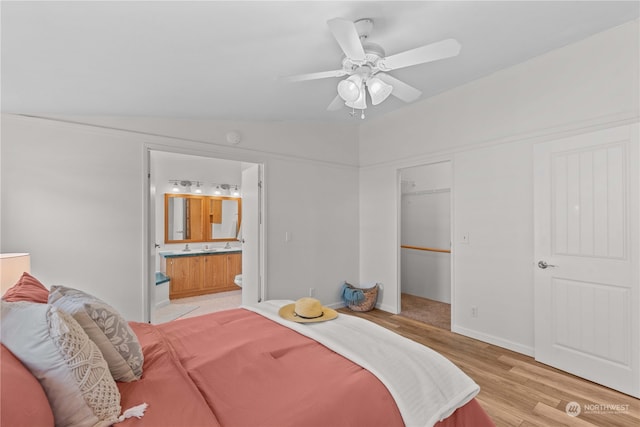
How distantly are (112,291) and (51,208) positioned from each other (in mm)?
880

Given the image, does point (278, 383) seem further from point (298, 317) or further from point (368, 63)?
point (368, 63)

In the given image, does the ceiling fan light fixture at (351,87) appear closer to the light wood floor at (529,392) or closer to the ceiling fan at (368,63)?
the ceiling fan at (368,63)

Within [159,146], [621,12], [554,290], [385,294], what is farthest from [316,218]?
[621,12]

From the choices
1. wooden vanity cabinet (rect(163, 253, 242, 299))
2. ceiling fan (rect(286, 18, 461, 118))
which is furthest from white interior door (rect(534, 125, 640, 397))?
wooden vanity cabinet (rect(163, 253, 242, 299))

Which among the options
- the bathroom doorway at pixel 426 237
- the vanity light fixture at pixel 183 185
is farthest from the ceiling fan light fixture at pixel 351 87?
the vanity light fixture at pixel 183 185

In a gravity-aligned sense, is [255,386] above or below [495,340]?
above

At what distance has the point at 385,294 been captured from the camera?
14.2 ft

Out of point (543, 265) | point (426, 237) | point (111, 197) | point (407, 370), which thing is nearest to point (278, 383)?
point (407, 370)

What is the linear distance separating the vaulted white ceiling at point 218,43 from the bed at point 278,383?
1454 mm

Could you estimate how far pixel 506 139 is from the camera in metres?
3.08

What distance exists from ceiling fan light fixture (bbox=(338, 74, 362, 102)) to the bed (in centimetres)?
146

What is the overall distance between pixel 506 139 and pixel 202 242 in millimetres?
4987

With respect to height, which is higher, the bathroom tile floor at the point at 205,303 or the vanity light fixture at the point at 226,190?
the vanity light fixture at the point at 226,190

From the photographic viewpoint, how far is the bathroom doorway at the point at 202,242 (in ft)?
13.8
